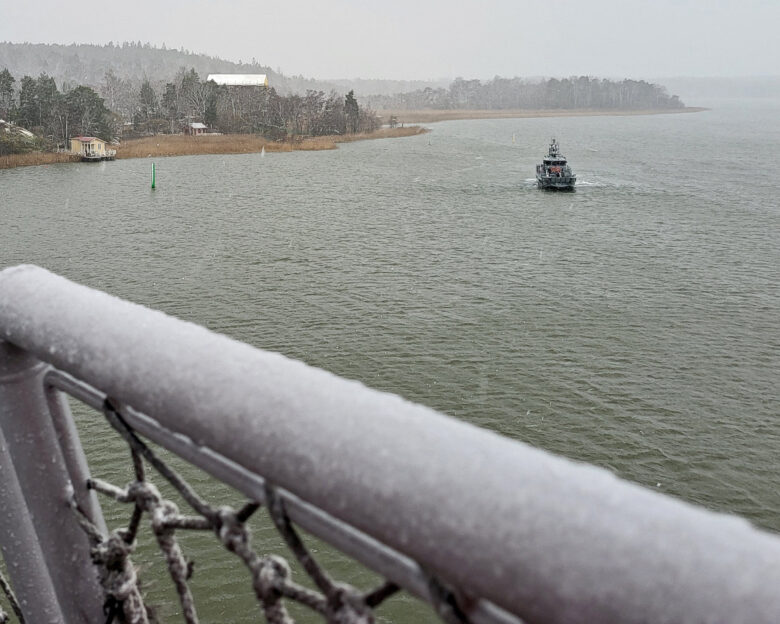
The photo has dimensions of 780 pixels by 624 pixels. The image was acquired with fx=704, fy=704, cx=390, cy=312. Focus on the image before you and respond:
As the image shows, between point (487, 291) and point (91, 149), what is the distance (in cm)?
5186

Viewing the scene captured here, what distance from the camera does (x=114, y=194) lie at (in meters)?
47.2

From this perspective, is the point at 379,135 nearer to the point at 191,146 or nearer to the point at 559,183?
the point at 191,146

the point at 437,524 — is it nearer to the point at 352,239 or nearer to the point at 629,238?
the point at 352,239

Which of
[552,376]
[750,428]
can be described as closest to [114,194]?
[552,376]

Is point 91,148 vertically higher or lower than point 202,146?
lower

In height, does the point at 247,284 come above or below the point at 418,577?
below

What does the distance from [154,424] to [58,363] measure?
205 millimetres

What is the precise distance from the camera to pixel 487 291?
2647cm

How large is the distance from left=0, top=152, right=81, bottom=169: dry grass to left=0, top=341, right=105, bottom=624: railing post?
6610cm

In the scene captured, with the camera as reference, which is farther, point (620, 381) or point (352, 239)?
point (352, 239)

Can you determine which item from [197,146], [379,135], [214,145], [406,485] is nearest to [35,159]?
[197,146]

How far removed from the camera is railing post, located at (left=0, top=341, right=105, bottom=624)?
1.18 meters

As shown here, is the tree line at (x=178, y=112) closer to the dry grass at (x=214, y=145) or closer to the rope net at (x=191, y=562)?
the dry grass at (x=214, y=145)

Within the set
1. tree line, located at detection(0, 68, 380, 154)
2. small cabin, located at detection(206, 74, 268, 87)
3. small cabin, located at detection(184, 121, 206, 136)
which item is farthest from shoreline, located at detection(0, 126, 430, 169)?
small cabin, located at detection(206, 74, 268, 87)
